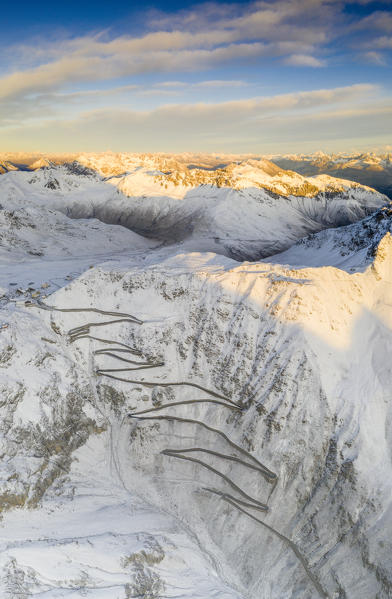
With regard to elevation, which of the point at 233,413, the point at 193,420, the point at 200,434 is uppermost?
the point at 233,413

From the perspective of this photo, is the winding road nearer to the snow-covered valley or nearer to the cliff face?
the snow-covered valley

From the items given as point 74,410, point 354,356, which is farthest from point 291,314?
point 74,410

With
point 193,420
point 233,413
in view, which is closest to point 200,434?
point 193,420

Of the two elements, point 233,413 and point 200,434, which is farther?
point 200,434

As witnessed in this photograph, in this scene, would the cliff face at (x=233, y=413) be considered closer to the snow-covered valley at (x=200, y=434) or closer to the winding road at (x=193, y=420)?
the snow-covered valley at (x=200, y=434)

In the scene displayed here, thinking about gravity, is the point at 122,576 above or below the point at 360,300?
below

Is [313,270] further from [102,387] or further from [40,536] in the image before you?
[40,536]

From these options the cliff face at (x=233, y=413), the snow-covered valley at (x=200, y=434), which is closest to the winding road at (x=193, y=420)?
the snow-covered valley at (x=200, y=434)

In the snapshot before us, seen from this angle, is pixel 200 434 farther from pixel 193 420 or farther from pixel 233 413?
pixel 233 413
